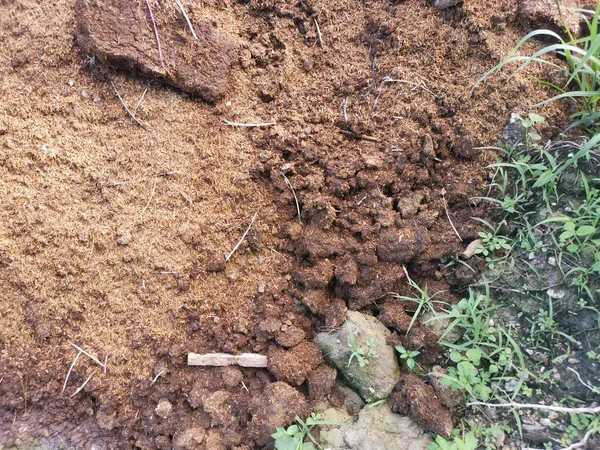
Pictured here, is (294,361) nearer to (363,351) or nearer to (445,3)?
(363,351)

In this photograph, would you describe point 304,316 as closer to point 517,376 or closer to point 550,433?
point 517,376

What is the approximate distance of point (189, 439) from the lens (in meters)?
1.51

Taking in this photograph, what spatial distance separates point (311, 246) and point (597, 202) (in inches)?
42.3

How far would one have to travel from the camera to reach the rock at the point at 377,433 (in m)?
1.50

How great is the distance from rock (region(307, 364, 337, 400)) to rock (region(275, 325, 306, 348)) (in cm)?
13

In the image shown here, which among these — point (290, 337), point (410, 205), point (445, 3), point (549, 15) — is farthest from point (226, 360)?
point (549, 15)

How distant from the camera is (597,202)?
1547 mm

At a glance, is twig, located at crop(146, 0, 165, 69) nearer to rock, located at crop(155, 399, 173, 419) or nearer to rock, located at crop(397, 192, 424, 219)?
rock, located at crop(397, 192, 424, 219)

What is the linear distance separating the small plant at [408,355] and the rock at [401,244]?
0.34m

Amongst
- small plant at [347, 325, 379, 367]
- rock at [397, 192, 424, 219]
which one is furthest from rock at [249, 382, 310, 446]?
rock at [397, 192, 424, 219]

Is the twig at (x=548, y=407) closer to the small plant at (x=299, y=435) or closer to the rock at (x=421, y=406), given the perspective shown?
the rock at (x=421, y=406)

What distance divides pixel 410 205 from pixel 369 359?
2.11ft

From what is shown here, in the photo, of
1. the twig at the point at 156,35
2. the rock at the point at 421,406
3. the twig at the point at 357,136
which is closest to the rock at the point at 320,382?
the rock at the point at 421,406

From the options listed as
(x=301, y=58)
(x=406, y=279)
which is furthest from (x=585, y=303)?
(x=301, y=58)
